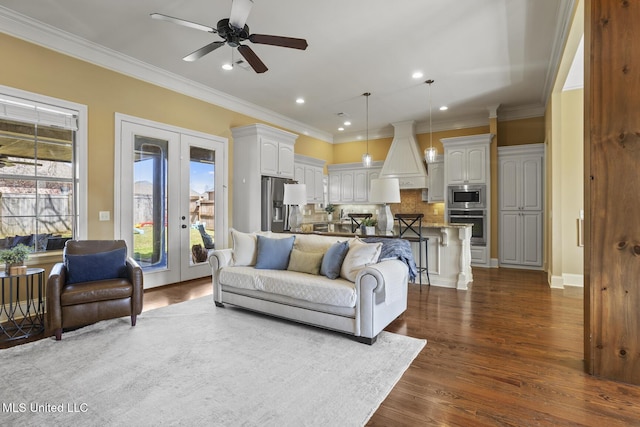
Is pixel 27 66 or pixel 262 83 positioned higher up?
pixel 262 83

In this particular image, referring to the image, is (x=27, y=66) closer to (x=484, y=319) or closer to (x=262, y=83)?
(x=262, y=83)

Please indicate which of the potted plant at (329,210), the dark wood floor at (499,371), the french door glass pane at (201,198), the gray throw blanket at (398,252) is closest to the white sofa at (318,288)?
the gray throw blanket at (398,252)

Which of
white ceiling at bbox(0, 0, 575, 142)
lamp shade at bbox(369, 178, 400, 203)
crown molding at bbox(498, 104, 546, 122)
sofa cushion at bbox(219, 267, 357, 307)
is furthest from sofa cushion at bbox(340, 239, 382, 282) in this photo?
crown molding at bbox(498, 104, 546, 122)

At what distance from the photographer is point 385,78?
496 cm

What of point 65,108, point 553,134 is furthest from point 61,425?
point 553,134

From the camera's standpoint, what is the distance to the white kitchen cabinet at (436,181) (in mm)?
7043

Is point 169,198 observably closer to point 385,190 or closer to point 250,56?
point 250,56

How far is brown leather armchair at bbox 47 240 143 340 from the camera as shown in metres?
2.82

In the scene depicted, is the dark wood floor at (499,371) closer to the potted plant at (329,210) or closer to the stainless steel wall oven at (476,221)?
the stainless steel wall oven at (476,221)

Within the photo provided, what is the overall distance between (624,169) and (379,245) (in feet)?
6.28

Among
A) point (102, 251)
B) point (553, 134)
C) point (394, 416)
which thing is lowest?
point (394, 416)

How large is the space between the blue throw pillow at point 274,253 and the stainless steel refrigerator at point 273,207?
1.98 m

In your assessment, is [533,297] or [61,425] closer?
[61,425]

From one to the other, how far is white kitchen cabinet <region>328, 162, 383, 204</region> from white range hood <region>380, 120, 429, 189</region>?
0.57 meters
